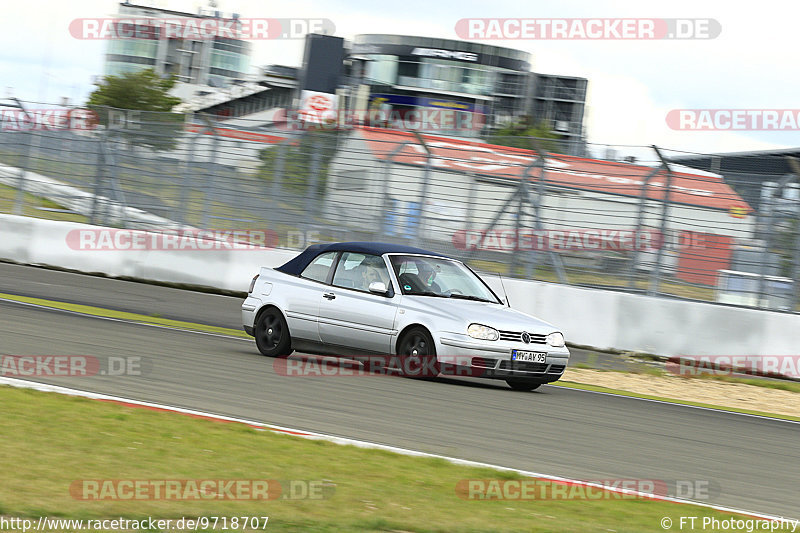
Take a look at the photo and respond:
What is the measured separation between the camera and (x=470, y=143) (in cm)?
1980

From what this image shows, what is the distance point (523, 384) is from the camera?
11.5m

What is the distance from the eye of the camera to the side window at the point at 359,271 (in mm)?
11812

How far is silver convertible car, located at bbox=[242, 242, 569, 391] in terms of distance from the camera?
10898 millimetres

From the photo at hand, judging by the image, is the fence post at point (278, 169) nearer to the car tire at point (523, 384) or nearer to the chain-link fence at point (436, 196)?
the chain-link fence at point (436, 196)

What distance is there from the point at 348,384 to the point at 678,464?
11.9ft

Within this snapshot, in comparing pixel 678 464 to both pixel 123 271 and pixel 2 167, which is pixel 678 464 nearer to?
pixel 123 271

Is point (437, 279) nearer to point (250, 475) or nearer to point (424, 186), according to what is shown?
point (250, 475)

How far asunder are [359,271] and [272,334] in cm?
126

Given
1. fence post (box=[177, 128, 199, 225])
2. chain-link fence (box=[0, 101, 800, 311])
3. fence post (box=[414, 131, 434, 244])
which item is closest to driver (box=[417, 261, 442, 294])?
chain-link fence (box=[0, 101, 800, 311])

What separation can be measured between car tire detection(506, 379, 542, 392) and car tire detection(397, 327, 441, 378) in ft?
2.77

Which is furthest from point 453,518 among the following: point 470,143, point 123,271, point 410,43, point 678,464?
point 410,43

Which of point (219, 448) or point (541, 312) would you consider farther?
point (541, 312)

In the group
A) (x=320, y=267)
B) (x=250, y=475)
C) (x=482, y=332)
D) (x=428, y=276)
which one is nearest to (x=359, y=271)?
(x=320, y=267)

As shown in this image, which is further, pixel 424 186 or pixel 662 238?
pixel 424 186
